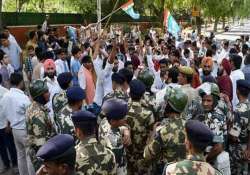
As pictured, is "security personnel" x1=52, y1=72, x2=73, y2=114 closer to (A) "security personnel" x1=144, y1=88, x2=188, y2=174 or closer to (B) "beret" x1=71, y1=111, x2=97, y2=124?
(A) "security personnel" x1=144, y1=88, x2=188, y2=174

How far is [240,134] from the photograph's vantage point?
594 centimetres

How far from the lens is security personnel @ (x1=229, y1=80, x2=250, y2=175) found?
19.2 feet

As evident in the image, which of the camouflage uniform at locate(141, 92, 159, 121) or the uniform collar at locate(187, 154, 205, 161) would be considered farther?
the camouflage uniform at locate(141, 92, 159, 121)

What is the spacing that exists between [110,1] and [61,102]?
86.1ft

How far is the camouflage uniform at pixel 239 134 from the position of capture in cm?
584

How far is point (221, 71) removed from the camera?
9.23 metres

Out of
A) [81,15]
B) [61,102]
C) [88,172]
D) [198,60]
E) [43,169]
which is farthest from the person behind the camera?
[81,15]

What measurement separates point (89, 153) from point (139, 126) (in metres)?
1.74

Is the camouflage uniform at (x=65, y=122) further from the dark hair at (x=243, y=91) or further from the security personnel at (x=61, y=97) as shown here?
the dark hair at (x=243, y=91)

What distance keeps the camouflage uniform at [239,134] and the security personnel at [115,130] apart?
1.71 meters

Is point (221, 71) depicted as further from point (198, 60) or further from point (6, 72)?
point (6, 72)

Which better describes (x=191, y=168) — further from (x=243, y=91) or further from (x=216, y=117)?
(x=243, y=91)

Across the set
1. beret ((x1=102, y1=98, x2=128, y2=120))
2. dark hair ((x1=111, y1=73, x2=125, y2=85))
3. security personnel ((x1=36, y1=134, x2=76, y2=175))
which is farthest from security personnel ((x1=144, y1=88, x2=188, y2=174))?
dark hair ((x1=111, y1=73, x2=125, y2=85))

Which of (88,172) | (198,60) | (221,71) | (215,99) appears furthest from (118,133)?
(198,60)
